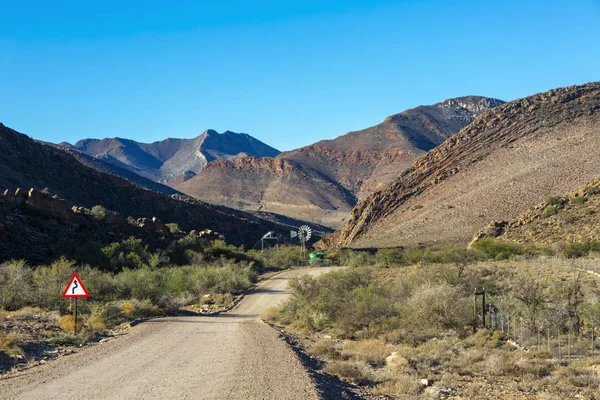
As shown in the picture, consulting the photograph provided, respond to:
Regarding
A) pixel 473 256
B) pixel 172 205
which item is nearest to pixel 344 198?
pixel 172 205

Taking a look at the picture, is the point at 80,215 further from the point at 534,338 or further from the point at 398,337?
the point at 534,338

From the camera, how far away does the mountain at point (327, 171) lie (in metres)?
138

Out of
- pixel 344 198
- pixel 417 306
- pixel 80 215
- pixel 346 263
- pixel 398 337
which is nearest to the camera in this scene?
pixel 398 337

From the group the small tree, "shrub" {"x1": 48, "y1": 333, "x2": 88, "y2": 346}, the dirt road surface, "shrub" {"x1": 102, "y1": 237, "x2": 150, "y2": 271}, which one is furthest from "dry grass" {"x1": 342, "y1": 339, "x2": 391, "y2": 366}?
the small tree

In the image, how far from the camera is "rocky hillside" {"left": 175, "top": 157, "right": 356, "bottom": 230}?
441ft

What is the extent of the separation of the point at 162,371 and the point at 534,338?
1237cm

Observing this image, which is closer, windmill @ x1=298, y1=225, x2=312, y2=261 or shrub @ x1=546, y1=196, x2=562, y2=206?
shrub @ x1=546, y1=196, x2=562, y2=206

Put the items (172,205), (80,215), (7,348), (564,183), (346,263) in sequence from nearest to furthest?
(7,348) < (80,215) < (346,263) < (564,183) < (172,205)

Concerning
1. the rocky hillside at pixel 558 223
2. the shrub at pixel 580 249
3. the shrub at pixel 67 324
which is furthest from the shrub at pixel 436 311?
the rocky hillside at pixel 558 223

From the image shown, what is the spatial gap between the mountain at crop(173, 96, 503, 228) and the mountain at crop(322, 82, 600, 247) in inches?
1966

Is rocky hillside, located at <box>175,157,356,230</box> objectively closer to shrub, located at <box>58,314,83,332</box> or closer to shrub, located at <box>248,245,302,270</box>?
shrub, located at <box>248,245,302,270</box>

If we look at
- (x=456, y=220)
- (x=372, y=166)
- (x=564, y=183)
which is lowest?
(x=456, y=220)

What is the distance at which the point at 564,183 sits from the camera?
184ft

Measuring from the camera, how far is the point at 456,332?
18172 mm
